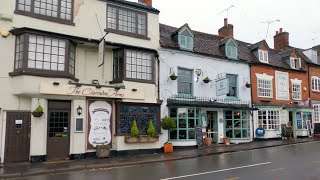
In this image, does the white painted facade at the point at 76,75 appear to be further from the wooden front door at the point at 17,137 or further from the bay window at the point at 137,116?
the bay window at the point at 137,116

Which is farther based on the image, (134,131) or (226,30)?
(226,30)

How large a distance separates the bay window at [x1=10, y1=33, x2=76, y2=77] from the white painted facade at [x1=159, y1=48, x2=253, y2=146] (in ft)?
21.7

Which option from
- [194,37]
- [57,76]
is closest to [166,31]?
[194,37]

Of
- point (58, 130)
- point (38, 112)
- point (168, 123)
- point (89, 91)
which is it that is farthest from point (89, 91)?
point (168, 123)

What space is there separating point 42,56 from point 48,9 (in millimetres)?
2630

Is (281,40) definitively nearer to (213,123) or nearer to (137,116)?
(213,123)

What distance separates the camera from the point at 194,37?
2311cm

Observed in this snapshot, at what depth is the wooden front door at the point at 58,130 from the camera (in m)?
15.0

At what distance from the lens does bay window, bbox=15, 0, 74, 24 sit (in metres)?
14.7

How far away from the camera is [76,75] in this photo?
16.4 metres

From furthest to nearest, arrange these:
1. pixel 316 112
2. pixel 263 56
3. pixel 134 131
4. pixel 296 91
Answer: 1. pixel 316 112
2. pixel 296 91
3. pixel 263 56
4. pixel 134 131

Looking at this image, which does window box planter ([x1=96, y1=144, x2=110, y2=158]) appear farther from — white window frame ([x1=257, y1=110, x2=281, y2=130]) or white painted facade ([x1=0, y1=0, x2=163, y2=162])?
white window frame ([x1=257, y1=110, x2=281, y2=130])

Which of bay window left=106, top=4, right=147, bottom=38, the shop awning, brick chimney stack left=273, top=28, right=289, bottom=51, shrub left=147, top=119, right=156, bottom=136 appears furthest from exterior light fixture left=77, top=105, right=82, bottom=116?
brick chimney stack left=273, top=28, right=289, bottom=51

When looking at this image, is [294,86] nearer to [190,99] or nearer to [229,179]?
[190,99]
